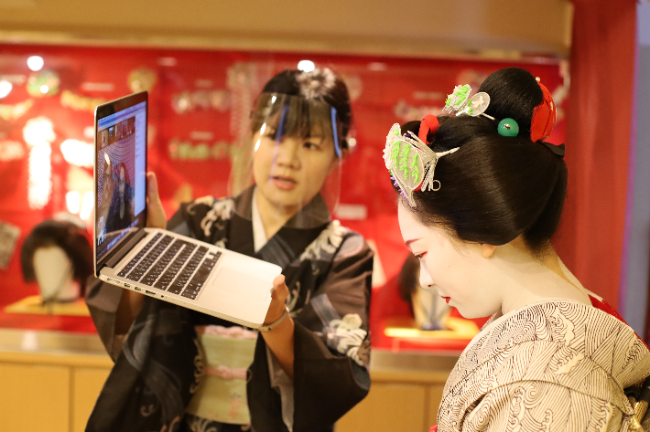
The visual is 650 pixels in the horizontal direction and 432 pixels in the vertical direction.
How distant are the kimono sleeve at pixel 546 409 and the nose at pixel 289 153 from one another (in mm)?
754

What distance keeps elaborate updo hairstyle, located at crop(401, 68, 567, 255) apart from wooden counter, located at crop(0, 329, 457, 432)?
4.65 ft

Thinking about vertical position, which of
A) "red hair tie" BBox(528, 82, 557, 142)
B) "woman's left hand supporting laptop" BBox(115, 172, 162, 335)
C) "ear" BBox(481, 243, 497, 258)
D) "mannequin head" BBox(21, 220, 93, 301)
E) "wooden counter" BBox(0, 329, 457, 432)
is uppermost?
"red hair tie" BBox(528, 82, 557, 142)

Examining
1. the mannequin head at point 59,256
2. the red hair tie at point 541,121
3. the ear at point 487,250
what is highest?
the red hair tie at point 541,121

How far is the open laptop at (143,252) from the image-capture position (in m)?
0.97

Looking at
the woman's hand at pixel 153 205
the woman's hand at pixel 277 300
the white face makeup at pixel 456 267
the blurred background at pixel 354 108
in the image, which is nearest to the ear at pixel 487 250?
the white face makeup at pixel 456 267

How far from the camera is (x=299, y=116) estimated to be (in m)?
1.29

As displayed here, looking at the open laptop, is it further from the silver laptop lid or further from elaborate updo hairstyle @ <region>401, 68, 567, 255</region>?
elaborate updo hairstyle @ <region>401, 68, 567, 255</region>

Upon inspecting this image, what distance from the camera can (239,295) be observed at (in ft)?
3.48

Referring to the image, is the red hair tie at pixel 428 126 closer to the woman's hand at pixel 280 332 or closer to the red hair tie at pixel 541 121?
the red hair tie at pixel 541 121

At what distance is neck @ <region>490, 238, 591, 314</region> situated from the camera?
2.62 feet

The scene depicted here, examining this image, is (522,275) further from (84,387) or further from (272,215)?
(84,387)

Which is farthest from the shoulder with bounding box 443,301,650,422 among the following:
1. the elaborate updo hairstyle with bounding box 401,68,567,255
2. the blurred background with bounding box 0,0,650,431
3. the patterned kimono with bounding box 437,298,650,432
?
the blurred background with bounding box 0,0,650,431

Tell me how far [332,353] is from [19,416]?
5.30 ft

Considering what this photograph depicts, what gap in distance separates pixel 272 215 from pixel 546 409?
85 centimetres
